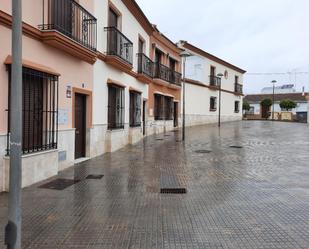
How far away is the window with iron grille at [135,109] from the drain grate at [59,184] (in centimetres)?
836

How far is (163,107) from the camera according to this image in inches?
924

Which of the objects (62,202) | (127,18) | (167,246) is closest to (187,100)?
(127,18)

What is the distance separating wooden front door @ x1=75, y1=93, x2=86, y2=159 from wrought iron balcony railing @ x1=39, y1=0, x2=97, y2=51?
1705mm

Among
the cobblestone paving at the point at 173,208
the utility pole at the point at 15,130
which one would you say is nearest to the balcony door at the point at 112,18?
the cobblestone paving at the point at 173,208

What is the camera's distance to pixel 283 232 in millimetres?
4855

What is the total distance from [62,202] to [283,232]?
3.71 m

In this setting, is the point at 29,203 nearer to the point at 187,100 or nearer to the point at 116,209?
the point at 116,209

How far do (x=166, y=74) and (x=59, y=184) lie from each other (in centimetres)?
1609

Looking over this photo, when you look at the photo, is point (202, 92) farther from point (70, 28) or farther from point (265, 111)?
point (265, 111)

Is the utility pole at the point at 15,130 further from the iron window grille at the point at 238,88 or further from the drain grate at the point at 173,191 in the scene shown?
the iron window grille at the point at 238,88

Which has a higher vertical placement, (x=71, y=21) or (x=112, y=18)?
(x=112, y=18)

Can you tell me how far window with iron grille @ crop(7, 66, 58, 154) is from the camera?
8062mm

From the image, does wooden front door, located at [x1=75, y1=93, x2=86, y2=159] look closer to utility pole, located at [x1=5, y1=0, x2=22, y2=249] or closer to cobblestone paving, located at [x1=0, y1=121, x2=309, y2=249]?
cobblestone paving, located at [x1=0, y1=121, x2=309, y2=249]

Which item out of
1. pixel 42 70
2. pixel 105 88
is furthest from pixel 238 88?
pixel 42 70
